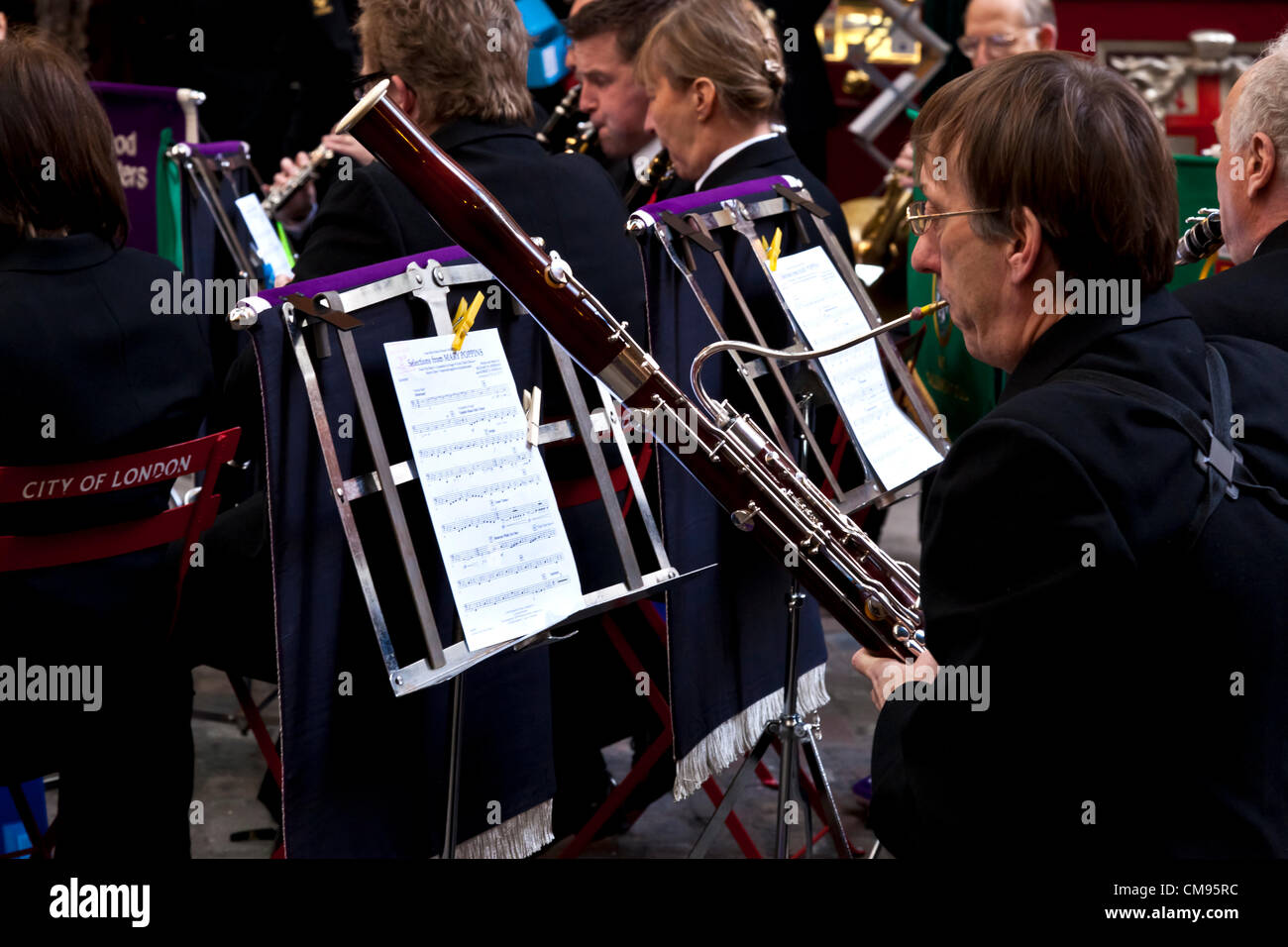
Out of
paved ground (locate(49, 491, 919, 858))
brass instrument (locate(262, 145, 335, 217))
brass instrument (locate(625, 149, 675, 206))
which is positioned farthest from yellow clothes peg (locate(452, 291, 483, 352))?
brass instrument (locate(262, 145, 335, 217))

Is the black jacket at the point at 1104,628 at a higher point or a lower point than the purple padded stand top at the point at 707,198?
lower

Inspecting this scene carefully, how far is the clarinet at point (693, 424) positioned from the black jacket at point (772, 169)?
101cm

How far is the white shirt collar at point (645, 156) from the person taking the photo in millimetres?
3844

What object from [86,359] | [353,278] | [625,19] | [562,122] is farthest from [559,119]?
[353,278]

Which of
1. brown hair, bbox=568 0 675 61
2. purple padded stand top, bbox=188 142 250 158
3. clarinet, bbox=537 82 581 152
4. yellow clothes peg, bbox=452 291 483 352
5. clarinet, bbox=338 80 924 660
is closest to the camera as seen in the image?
clarinet, bbox=338 80 924 660

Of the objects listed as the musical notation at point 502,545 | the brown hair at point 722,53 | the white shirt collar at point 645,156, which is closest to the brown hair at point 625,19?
the white shirt collar at point 645,156

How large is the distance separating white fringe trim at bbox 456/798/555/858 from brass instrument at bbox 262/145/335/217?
2164 mm

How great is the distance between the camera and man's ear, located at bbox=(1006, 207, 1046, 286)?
1.35 m

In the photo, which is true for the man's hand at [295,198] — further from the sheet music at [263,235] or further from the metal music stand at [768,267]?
the metal music stand at [768,267]

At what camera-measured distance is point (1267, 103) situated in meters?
2.13

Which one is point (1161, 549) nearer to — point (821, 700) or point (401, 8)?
point (821, 700)

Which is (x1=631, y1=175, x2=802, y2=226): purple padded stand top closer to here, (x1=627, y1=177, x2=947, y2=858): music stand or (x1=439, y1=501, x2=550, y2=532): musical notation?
(x1=627, y1=177, x2=947, y2=858): music stand

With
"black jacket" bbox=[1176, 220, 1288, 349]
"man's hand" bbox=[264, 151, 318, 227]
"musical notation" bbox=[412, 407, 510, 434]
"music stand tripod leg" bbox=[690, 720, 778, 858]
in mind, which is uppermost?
"man's hand" bbox=[264, 151, 318, 227]

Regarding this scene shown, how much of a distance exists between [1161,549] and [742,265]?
4.54 feet
